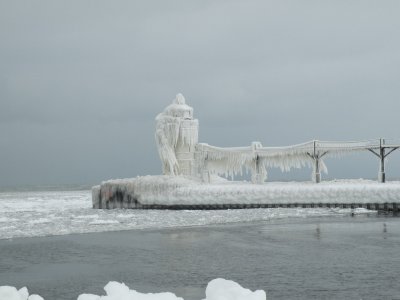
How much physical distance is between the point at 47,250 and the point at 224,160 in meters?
13.9

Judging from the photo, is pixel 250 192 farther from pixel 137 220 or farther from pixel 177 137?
pixel 137 220

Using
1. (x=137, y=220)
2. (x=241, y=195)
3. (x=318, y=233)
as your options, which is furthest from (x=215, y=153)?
(x=318, y=233)

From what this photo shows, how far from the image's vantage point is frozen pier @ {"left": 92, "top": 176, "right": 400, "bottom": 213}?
20.5m

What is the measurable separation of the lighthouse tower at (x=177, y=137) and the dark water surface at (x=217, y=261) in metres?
9.31

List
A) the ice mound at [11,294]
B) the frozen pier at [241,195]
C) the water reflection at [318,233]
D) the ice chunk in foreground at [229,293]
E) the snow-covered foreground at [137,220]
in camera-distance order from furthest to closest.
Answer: the frozen pier at [241,195] < the snow-covered foreground at [137,220] < the water reflection at [318,233] < the ice mound at [11,294] < the ice chunk in foreground at [229,293]

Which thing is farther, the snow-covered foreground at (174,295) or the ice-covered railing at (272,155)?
the ice-covered railing at (272,155)

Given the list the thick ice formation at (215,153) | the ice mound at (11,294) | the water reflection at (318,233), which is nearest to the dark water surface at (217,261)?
the water reflection at (318,233)

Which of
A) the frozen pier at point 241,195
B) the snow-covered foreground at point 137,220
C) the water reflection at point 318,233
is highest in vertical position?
the frozen pier at point 241,195

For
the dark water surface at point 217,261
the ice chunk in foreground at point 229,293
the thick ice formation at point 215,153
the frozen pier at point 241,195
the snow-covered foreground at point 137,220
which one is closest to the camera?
the ice chunk in foreground at point 229,293

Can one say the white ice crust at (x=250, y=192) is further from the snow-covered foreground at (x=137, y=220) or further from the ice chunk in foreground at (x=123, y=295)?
the ice chunk in foreground at (x=123, y=295)

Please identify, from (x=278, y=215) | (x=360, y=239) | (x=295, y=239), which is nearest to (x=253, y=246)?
(x=295, y=239)

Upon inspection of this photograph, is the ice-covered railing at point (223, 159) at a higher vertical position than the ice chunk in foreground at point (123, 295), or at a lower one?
higher

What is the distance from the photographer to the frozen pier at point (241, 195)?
67.2 feet

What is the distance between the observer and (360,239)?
42.8ft
